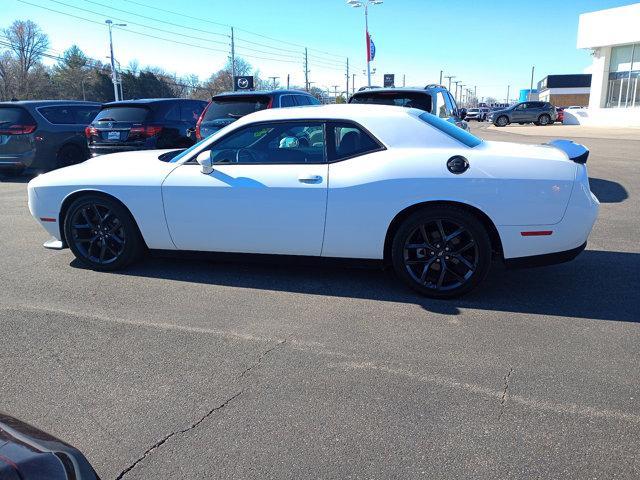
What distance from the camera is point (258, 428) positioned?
9.00 feet

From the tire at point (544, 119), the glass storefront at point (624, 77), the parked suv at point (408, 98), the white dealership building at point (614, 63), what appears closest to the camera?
the parked suv at point (408, 98)

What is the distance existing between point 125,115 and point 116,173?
226 inches

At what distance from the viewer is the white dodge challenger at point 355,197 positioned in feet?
13.7

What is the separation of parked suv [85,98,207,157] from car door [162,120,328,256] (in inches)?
223

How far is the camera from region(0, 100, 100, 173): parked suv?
1098 centimetres

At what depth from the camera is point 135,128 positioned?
1004 centimetres

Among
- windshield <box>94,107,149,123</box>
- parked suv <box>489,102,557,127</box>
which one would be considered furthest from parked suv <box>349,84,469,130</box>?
parked suv <box>489,102,557,127</box>

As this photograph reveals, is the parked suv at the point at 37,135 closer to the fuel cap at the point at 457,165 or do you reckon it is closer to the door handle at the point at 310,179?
the door handle at the point at 310,179

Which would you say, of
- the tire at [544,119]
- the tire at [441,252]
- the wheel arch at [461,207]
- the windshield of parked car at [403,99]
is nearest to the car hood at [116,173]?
the wheel arch at [461,207]

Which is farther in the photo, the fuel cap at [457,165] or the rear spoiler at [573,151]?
the rear spoiler at [573,151]

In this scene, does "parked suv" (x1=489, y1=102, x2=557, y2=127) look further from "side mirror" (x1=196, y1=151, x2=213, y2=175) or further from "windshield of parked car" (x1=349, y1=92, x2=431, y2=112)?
"side mirror" (x1=196, y1=151, x2=213, y2=175)

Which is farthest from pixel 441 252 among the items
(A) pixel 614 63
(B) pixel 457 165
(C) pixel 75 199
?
(A) pixel 614 63

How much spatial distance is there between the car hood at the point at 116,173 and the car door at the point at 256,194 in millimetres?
198

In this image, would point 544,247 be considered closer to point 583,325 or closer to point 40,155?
point 583,325
